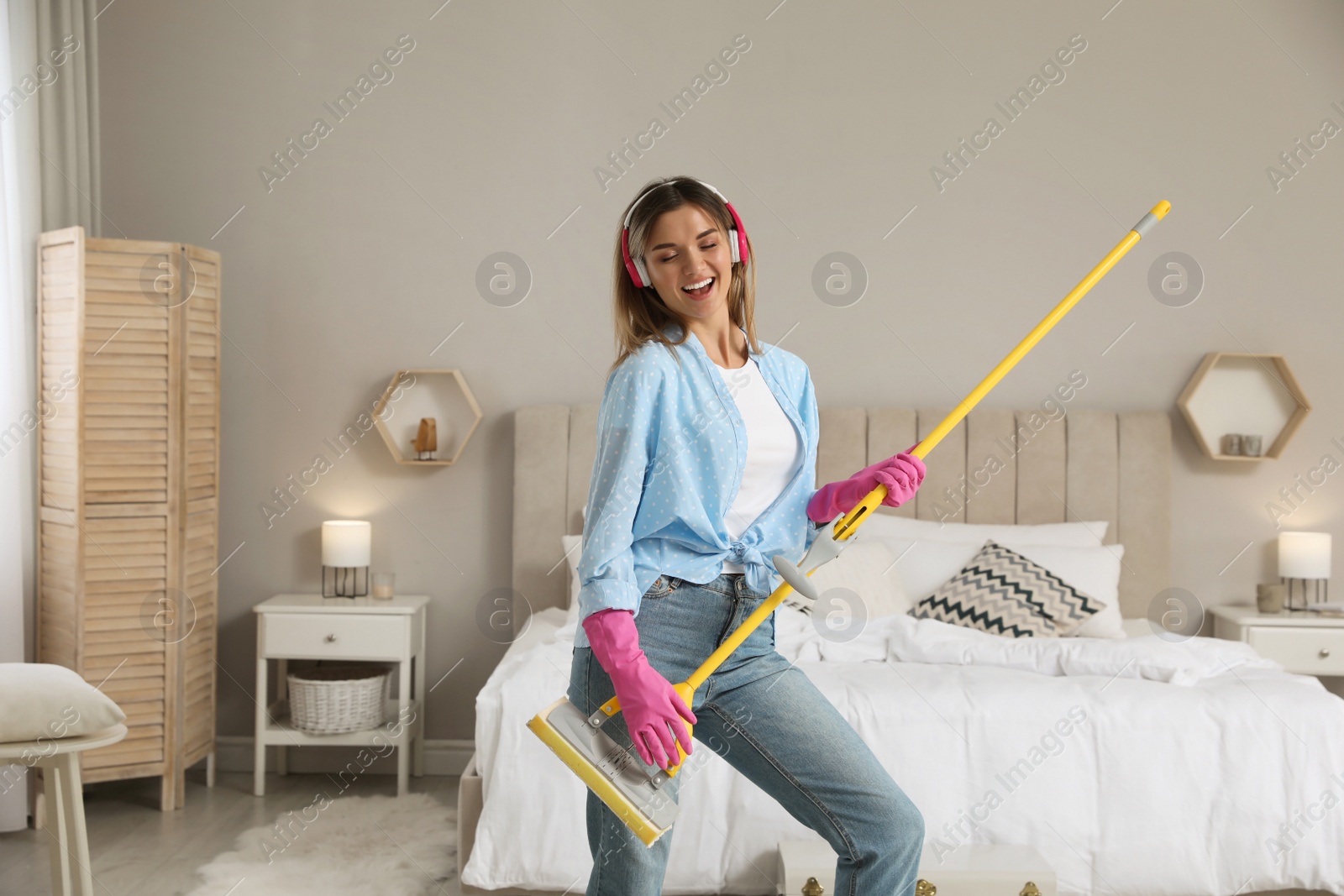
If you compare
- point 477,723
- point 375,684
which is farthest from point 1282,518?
point 375,684

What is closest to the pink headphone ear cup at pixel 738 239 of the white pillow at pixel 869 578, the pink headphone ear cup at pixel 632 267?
the pink headphone ear cup at pixel 632 267

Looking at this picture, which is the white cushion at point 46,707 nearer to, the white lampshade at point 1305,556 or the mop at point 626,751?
the mop at point 626,751

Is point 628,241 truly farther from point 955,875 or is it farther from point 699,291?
point 955,875

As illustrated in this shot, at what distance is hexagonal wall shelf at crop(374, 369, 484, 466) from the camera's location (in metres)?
3.75

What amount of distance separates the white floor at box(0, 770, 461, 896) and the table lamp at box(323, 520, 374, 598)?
636 mm

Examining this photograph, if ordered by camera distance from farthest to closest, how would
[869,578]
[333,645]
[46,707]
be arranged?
[333,645] → [869,578] → [46,707]

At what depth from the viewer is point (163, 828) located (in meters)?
3.10

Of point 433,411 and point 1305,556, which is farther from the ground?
point 433,411

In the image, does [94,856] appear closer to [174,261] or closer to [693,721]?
[174,261]

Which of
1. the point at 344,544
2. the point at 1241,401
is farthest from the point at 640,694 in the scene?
the point at 1241,401

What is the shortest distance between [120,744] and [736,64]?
9.59 ft

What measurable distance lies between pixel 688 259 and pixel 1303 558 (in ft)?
9.72

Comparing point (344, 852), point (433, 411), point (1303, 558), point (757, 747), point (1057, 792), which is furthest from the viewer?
point (433, 411)

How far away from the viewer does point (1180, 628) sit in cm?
354
